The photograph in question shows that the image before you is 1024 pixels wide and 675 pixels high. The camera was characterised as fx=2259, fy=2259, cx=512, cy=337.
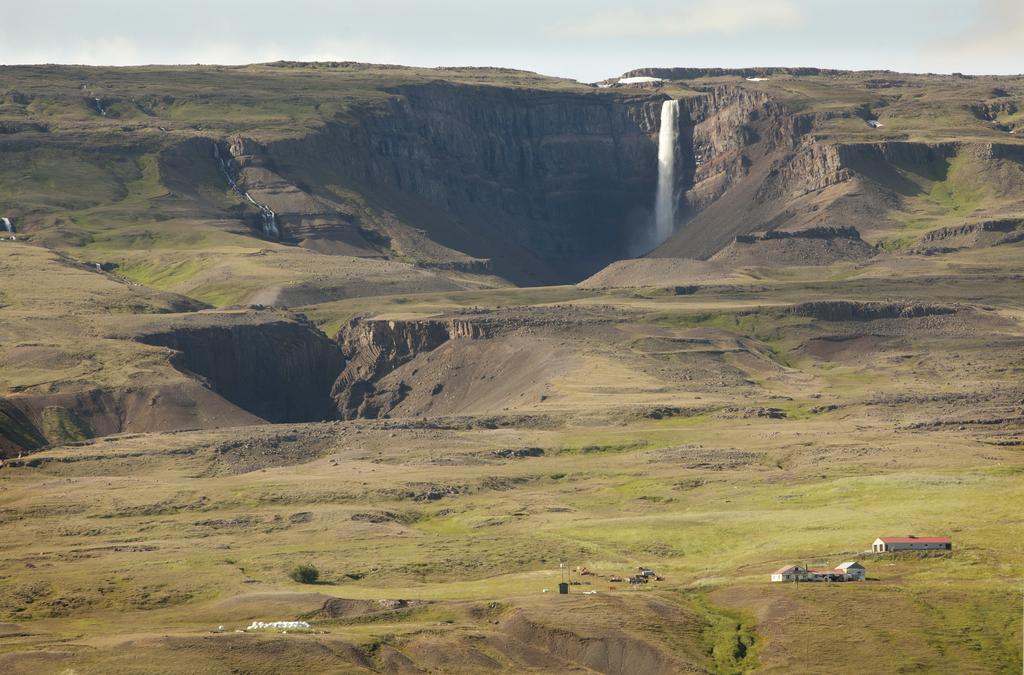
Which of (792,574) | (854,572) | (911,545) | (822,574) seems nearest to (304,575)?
(792,574)

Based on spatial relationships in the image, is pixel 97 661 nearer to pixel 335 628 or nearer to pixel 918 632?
pixel 335 628

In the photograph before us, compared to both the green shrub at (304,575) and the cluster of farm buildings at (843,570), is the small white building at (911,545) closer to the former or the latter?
the cluster of farm buildings at (843,570)

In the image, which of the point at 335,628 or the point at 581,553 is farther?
the point at 581,553

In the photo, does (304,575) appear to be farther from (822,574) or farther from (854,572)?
(854,572)

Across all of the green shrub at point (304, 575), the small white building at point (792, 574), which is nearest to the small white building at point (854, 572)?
the small white building at point (792, 574)

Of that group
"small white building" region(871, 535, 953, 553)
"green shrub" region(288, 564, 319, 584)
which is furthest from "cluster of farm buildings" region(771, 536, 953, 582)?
"green shrub" region(288, 564, 319, 584)

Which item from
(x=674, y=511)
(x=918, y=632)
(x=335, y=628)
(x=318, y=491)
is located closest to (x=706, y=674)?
(x=918, y=632)

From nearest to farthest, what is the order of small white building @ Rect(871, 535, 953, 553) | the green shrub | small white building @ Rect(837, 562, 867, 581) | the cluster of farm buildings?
small white building @ Rect(837, 562, 867, 581), the cluster of farm buildings, small white building @ Rect(871, 535, 953, 553), the green shrub

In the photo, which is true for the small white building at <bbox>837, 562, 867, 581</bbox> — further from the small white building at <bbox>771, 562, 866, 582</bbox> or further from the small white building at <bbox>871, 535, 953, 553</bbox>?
the small white building at <bbox>871, 535, 953, 553</bbox>
